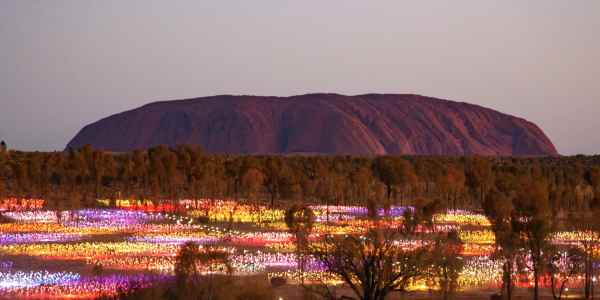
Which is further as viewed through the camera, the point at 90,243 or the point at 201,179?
the point at 201,179

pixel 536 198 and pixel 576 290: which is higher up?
pixel 536 198

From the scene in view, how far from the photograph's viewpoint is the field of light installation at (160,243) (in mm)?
29781

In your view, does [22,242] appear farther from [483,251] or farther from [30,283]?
[483,251]

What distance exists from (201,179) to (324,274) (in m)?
42.9

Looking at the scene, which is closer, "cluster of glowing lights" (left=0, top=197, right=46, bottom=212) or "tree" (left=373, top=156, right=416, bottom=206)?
"cluster of glowing lights" (left=0, top=197, right=46, bottom=212)

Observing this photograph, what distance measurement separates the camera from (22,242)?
135ft

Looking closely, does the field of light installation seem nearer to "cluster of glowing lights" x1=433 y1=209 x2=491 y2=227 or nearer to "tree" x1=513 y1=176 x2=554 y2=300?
"cluster of glowing lights" x1=433 y1=209 x2=491 y2=227

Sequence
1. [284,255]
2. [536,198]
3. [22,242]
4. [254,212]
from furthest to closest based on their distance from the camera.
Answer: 1. [254,212]
2. [22,242]
3. [284,255]
4. [536,198]

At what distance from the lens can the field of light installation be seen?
97.7ft

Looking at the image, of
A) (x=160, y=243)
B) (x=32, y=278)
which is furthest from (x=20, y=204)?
(x=32, y=278)

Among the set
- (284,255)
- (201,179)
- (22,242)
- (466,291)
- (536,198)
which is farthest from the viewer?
(201,179)

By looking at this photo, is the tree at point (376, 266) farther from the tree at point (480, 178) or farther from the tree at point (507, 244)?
the tree at point (480, 178)

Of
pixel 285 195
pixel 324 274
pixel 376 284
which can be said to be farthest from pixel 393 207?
pixel 376 284

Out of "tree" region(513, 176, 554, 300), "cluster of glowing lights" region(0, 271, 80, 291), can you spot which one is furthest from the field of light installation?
"tree" region(513, 176, 554, 300)
